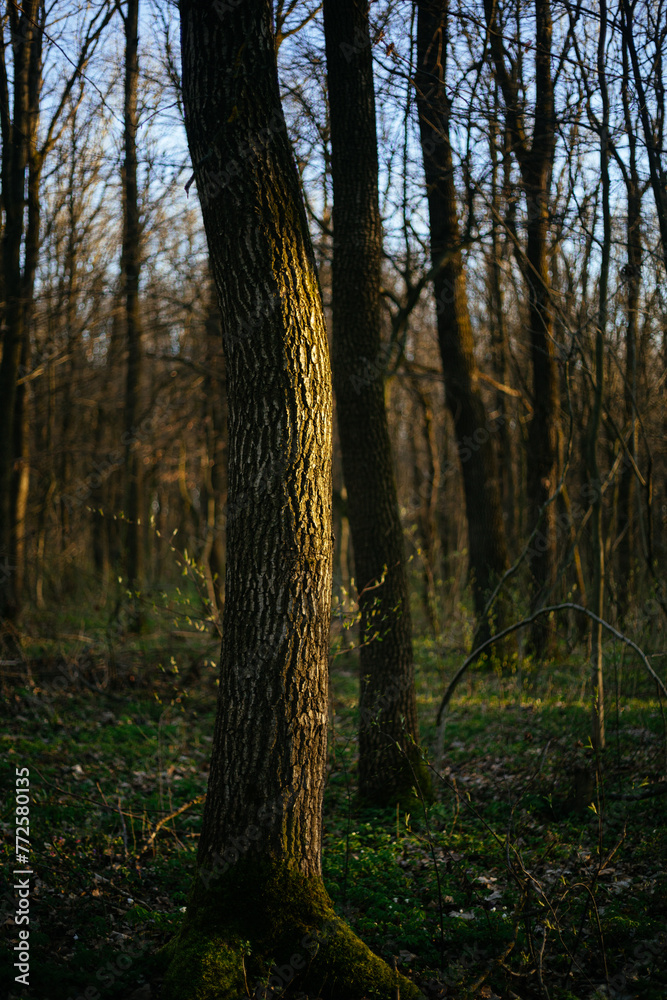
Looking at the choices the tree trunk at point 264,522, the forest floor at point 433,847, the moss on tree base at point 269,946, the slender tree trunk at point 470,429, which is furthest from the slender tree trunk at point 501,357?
the moss on tree base at point 269,946

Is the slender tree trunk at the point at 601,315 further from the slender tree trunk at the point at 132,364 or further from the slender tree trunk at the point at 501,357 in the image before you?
the slender tree trunk at the point at 132,364

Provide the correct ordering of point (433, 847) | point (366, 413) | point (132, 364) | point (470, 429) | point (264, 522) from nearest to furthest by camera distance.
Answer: point (264, 522), point (433, 847), point (366, 413), point (470, 429), point (132, 364)

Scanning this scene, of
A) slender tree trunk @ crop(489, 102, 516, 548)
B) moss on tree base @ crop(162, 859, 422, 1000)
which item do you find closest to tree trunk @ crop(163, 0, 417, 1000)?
moss on tree base @ crop(162, 859, 422, 1000)

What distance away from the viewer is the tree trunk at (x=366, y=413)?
5.75 meters

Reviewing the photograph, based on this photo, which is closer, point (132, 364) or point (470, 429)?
point (470, 429)

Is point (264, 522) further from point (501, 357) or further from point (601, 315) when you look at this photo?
point (501, 357)

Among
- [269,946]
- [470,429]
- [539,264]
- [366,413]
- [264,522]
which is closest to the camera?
[269,946]

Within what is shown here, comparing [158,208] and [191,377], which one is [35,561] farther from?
[158,208]

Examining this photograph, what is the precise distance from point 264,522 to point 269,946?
2026 millimetres

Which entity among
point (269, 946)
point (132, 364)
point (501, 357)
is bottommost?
point (269, 946)

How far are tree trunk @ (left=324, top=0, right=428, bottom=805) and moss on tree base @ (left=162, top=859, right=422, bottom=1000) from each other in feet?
8.02

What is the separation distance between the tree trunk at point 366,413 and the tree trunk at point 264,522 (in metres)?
2.31

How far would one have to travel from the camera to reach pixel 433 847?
13.1 ft

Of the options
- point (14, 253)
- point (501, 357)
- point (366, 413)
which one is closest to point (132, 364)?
point (14, 253)
